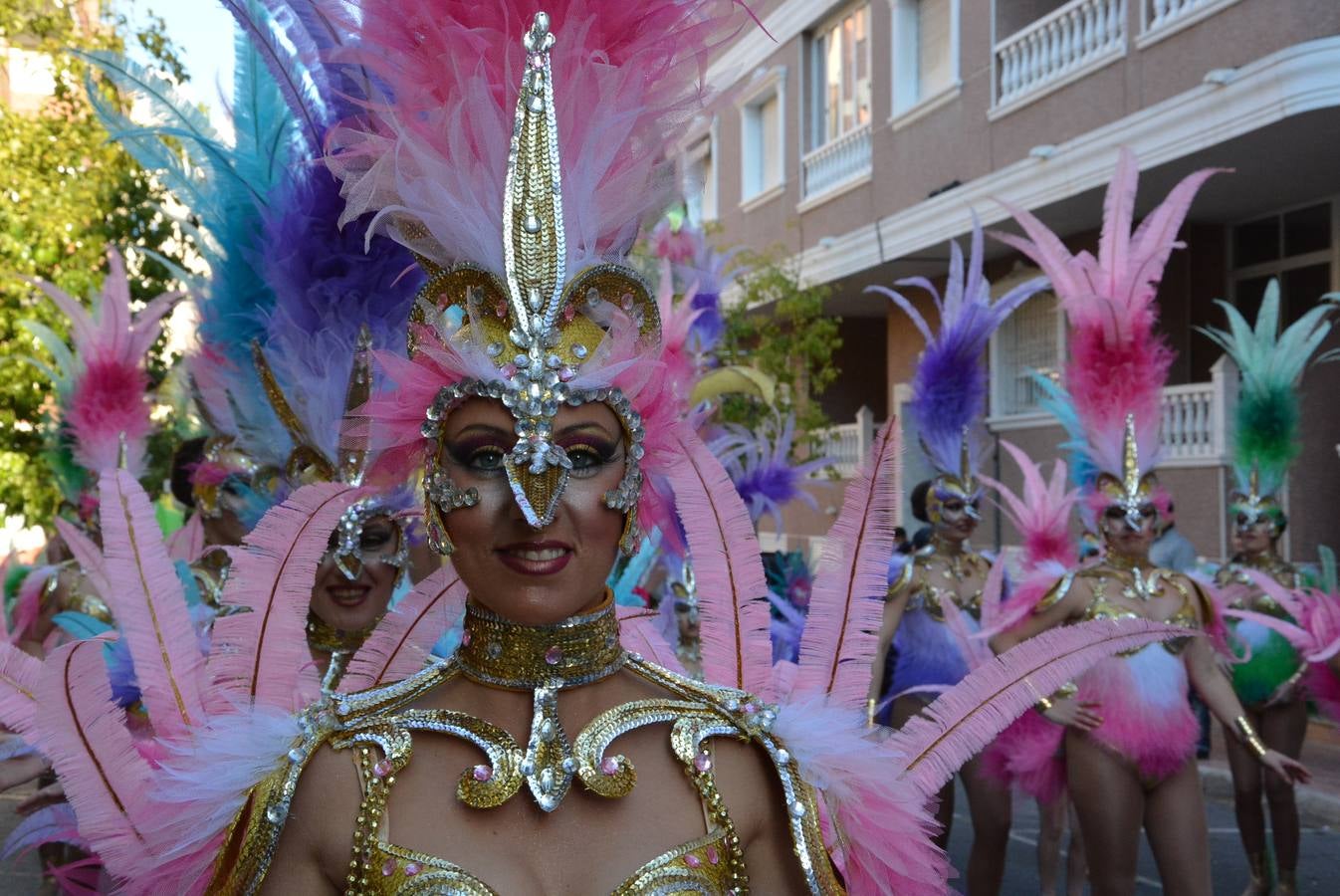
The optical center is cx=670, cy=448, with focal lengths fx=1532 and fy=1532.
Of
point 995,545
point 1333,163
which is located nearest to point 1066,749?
point 1333,163

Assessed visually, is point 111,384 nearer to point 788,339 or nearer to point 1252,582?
point 1252,582

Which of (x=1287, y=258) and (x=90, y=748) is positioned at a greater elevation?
(x=1287, y=258)

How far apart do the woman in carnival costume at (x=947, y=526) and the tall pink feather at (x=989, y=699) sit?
4.10m

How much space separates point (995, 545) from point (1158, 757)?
413 inches

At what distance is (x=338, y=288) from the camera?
156 inches

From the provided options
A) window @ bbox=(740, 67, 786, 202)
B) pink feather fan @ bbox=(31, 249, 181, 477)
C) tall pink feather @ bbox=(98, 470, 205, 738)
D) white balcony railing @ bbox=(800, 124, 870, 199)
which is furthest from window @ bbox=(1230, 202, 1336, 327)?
tall pink feather @ bbox=(98, 470, 205, 738)

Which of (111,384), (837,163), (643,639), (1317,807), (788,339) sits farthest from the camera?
(837,163)

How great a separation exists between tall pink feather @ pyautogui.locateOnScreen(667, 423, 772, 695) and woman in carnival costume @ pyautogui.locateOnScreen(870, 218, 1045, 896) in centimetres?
413

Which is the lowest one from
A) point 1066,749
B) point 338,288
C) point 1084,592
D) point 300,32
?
point 1066,749

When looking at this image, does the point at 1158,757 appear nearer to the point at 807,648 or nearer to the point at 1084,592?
the point at 1084,592

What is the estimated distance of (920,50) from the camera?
17.5 meters

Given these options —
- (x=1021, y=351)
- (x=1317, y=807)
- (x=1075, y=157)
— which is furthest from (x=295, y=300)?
(x=1021, y=351)

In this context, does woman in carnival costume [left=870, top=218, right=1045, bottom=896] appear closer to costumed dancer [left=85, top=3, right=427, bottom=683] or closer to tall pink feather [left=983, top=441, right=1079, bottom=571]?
tall pink feather [left=983, top=441, right=1079, bottom=571]

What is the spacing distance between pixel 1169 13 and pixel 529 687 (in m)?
11.6
